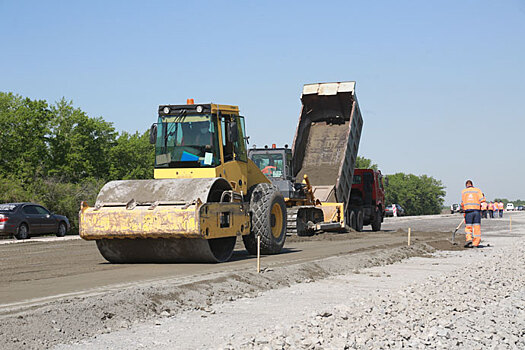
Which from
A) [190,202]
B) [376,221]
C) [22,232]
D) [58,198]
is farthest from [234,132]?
[58,198]

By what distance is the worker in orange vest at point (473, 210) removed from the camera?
20484mm

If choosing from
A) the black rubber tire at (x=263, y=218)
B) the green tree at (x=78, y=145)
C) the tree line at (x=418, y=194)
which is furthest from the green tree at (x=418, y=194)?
the black rubber tire at (x=263, y=218)

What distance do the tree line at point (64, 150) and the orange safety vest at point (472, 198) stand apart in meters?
25.8

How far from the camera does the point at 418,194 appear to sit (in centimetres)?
13100

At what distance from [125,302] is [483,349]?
416 centimetres

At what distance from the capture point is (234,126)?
14.6 m

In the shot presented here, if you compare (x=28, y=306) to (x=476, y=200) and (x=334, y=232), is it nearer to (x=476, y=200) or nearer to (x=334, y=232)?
(x=476, y=200)

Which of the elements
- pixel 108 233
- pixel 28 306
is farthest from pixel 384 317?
pixel 108 233

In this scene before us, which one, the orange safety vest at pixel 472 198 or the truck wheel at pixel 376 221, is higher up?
the orange safety vest at pixel 472 198

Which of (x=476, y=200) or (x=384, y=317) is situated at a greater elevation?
(x=476, y=200)

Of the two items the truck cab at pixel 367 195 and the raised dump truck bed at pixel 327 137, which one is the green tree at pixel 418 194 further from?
the raised dump truck bed at pixel 327 137

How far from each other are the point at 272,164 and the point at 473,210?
7.50 meters

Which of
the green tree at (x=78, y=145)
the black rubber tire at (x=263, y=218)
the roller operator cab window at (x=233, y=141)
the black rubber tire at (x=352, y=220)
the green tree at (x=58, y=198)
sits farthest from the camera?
the green tree at (x=78, y=145)

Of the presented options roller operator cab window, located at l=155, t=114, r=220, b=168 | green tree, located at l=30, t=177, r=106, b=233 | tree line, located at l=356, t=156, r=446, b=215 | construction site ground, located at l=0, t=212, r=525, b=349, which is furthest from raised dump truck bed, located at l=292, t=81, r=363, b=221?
tree line, located at l=356, t=156, r=446, b=215
